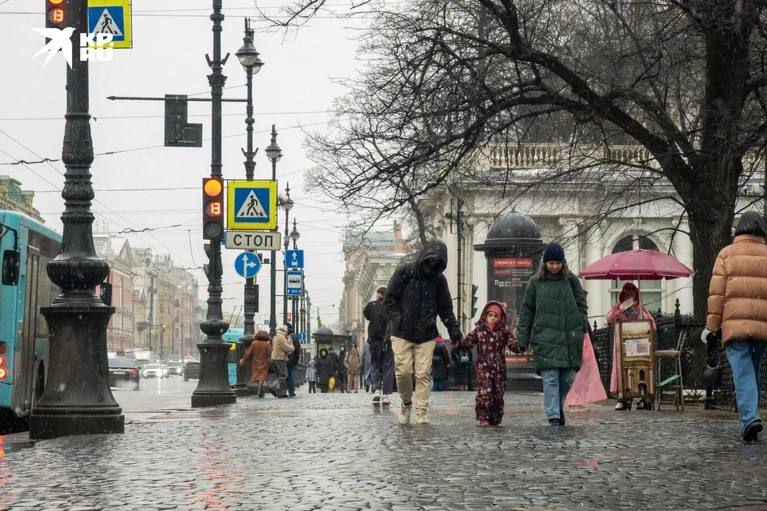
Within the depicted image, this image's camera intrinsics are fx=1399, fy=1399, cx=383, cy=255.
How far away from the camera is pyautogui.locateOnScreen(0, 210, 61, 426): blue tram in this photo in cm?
1717

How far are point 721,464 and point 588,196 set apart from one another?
148ft

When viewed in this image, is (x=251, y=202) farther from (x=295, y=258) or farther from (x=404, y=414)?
(x=295, y=258)

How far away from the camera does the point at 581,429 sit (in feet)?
43.9

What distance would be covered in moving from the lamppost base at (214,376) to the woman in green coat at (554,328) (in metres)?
10.3

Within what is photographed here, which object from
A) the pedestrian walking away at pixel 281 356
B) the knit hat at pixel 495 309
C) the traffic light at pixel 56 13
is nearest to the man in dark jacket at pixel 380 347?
the knit hat at pixel 495 309

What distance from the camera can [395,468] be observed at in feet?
30.2

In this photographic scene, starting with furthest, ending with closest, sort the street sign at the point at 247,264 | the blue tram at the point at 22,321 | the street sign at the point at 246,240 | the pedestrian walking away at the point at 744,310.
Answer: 1. the street sign at the point at 247,264
2. the street sign at the point at 246,240
3. the blue tram at the point at 22,321
4. the pedestrian walking away at the point at 744,310

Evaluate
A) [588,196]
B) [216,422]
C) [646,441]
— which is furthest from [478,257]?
[646,441]

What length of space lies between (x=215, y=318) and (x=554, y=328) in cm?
1170

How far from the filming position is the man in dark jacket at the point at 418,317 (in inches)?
564

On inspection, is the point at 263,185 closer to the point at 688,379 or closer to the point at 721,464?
the point at 688,379

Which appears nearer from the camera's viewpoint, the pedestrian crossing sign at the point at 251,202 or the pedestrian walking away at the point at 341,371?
the pedestrian crossing sign at the point at 251,202

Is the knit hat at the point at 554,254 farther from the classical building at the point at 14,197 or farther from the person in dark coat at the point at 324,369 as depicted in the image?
the classical building at the point at 14,197

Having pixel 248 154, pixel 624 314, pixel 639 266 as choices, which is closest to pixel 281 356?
pixel 248 154
